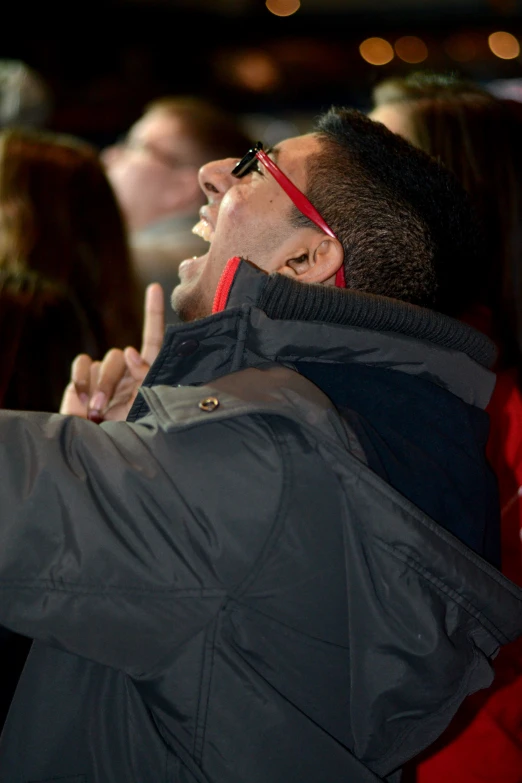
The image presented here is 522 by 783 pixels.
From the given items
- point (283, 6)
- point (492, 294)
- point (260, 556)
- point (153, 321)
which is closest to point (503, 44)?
point (283, 6)

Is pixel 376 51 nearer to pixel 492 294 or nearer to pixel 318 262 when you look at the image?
pixel 492 294

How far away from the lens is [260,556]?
1.05 m

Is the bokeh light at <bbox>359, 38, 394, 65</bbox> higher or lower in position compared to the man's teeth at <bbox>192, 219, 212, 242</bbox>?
higher

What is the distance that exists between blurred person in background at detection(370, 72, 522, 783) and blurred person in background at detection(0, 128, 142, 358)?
2.57ft

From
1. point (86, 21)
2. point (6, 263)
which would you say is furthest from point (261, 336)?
point (86, 21)

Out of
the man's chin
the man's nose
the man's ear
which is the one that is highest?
the man's nose

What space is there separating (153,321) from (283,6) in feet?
15.2

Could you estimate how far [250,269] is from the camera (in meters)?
1.21

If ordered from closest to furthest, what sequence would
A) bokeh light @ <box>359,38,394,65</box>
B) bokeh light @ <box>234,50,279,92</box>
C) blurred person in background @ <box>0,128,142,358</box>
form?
blurred person in background @ <box>0,128,142,358</box> → bokeh light @ <box>359,38,394,65</box> → bokeh light @ <box>234,50,279,92</box>

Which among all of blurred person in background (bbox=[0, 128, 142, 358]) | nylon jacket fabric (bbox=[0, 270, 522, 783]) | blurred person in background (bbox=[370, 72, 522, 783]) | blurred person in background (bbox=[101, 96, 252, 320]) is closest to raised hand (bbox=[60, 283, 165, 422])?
blurred person in background (bbox=[0, 128, 142, 358])

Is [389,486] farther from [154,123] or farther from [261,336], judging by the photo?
[154,123]

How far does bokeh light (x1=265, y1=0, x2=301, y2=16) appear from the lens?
5648 mm

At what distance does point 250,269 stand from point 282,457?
1.03 ft

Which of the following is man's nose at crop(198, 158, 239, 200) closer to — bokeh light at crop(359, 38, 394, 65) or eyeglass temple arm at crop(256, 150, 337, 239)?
eyeglass temple arm at crop(256, 150, 337, 239)
